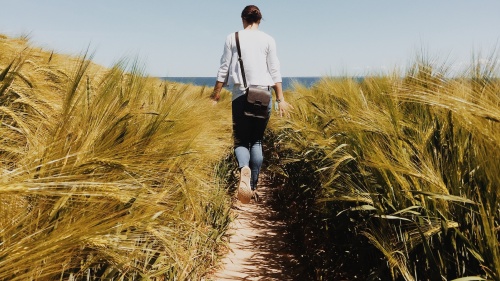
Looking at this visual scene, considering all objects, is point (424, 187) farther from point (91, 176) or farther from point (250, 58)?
point (250, 58)

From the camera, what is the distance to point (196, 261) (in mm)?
2180

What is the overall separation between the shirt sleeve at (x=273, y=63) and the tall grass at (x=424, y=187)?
89 cm

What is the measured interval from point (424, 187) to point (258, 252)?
6.20 ft

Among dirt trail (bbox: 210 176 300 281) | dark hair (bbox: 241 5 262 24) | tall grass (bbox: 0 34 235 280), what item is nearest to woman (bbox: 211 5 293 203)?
dark hair (bbox: 241 5 262 24)

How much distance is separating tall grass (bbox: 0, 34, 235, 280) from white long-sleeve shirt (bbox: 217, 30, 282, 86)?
31.0 inches

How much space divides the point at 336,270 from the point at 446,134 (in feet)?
2.91

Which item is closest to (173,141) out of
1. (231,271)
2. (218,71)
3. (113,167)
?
(113,167)

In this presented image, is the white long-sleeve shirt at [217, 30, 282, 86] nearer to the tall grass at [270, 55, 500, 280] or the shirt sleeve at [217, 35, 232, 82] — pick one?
the shirt sleeve at [217, 35, 232, 82]

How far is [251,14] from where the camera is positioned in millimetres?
3176

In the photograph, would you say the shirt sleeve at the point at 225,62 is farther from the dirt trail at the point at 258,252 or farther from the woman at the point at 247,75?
the dirt trail at the point at 258,252

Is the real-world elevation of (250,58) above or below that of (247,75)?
above

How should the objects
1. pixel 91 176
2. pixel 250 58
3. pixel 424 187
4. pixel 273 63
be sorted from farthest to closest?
pixel 273 63
pixel 250 58
pixel 424 187
pixel 91 176

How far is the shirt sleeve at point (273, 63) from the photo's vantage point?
3.27m

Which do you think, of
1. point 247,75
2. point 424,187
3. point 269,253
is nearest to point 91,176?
point 424,187
